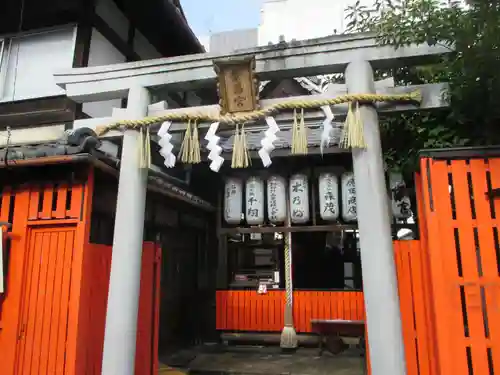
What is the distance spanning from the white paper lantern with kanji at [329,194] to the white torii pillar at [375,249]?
13.4 ft

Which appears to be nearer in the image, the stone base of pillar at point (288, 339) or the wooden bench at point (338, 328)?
the wooden bench at point (338, 328)

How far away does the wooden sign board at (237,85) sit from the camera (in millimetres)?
5438

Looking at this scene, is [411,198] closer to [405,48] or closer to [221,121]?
[405,48]

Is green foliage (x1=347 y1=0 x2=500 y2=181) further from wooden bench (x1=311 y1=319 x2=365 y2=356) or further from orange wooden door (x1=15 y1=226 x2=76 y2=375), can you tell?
wooden bench (x1=311 y1=319 x2=365 y2=356)

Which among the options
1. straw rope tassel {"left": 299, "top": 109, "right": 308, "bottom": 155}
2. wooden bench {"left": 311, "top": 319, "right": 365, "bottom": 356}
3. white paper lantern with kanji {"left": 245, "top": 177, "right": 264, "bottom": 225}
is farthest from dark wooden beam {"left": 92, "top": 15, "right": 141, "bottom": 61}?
wooden bench {"left": 311, "top": 319, "right": 365, "bottom": 356}

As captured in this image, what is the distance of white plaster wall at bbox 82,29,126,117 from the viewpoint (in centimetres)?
800

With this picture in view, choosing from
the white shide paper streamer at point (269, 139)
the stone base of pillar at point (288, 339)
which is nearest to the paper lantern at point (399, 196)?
the white shide paper streamer at point (269, 139)

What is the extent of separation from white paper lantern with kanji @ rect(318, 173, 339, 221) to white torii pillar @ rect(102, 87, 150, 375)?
4.69 meters

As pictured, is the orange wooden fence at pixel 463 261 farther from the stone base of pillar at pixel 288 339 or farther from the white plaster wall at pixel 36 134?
the stone base of pillar at pixel 288 339

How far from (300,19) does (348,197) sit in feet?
64.9

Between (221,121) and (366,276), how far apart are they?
2.76 meters

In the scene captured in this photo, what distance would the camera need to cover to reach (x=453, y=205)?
5.04m

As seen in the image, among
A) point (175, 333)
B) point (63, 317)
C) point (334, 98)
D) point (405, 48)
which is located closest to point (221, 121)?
point (334, 98)

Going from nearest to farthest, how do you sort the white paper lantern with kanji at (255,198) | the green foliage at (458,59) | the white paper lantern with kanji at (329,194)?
the green foliage at (458,59) < the white paper lantern with kanji at (329,194) < the white paper lantern with kanji at (255,198)
